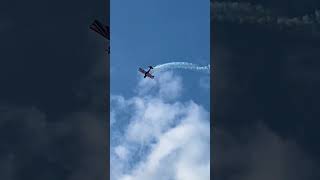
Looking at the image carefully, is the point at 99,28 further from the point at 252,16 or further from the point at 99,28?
the point at 252,16

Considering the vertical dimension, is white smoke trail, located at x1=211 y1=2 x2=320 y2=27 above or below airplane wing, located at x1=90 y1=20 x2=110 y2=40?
above

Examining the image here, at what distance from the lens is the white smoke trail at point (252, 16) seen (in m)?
134

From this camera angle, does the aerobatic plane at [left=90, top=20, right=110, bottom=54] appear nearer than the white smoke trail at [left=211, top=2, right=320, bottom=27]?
Yes

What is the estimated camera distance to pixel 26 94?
132250 millimetres

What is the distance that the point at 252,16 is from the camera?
134250 mm

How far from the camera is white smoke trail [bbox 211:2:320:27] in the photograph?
134125 millimetres

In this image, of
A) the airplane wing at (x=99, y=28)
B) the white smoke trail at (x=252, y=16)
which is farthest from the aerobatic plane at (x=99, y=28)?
the white smoke trail at (x=252, y=16)

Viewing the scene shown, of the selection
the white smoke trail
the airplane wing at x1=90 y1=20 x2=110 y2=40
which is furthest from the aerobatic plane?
the white smoke trail

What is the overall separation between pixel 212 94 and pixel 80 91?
25945 millimetres

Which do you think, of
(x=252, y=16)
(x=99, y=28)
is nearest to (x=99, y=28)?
(x=99, y=28)

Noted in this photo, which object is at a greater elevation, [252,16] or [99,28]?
[252,16]

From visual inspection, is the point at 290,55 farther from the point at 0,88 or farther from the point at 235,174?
the point at 0,88

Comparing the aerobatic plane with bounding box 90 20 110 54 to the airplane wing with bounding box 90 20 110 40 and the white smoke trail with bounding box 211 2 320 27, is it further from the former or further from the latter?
the white smoke trail with bounding box 211 2 320 27

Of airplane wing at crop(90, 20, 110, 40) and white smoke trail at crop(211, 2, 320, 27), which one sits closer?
airplane wing at crop(90, 20, 110, 40)
